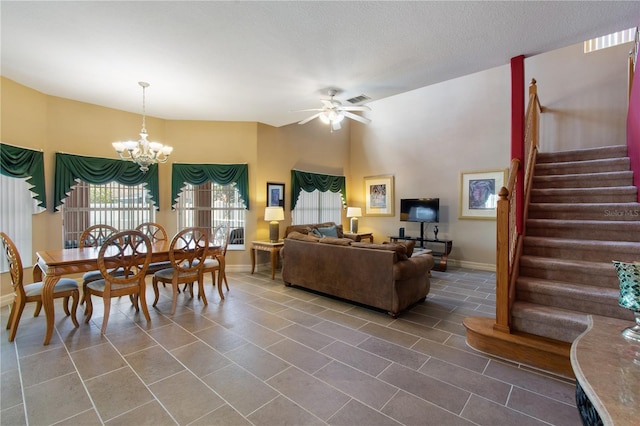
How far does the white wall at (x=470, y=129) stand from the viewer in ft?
16.8

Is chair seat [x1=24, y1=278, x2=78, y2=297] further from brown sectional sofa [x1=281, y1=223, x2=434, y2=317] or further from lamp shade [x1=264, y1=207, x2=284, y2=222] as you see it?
lamp shade [x1=264, y1=207, x2=284, y2=222]

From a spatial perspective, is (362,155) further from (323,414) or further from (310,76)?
(323,414)

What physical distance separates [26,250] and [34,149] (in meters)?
1.42

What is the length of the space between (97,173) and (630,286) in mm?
6195

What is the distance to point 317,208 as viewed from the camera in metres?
7.56

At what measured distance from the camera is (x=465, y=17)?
247 centimetres

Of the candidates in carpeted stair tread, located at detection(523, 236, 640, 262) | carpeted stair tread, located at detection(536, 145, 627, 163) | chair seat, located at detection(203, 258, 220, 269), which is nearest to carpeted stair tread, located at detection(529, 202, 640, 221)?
carpeted stair tread, located at detection(523, 236, 640, 262)

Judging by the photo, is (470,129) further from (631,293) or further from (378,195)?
(631,293)

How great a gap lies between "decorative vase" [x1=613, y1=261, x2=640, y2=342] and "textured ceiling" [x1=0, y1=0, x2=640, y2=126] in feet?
6.82

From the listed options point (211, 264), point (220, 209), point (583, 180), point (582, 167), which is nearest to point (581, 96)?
point (582, 167)

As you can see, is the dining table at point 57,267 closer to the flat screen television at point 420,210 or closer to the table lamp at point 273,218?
the table lamp at point 273,218

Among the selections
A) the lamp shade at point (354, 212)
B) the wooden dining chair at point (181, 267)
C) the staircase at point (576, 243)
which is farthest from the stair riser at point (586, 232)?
the lamp shade at point (354, 212)

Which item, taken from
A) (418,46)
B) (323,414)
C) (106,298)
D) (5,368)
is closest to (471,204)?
(418,46)

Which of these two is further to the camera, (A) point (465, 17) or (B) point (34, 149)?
(B) point (34, 149)
